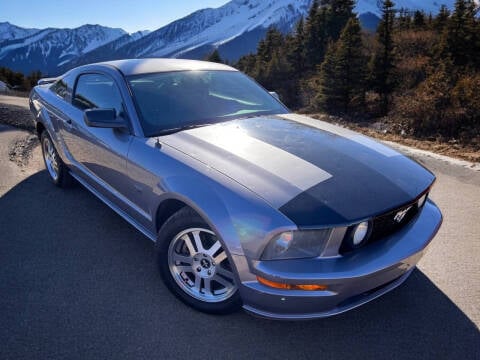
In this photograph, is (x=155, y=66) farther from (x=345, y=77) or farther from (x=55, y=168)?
(x=345, y=77)

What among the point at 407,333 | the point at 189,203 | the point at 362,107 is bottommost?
the point at 362,107

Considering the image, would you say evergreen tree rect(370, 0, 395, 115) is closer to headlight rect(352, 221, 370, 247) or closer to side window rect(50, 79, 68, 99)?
side window rect(50, 79, 68, 99)

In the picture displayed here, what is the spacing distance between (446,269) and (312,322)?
1.28 m

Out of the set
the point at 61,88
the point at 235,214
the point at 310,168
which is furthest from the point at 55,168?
the point at 310,168

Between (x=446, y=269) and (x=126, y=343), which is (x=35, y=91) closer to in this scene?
(x=126, y=343)

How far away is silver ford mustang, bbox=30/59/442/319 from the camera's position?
1.93 meters

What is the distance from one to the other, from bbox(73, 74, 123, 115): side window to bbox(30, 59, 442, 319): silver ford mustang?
0.07 ft

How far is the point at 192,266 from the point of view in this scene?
2430 mm

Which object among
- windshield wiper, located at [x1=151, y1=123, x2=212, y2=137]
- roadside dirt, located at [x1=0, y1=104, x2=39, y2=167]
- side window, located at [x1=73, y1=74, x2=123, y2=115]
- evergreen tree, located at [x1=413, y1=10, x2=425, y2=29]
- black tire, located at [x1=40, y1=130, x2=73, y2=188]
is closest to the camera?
windshield wiper, located at [x1=151, y1=123, x2=212, y2=137]

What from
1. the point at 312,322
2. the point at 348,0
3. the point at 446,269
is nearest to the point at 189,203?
the point at 312,322

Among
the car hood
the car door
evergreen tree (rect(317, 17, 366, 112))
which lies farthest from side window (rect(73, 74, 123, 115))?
evergreen tree (rect(317, 17, 366, 112))

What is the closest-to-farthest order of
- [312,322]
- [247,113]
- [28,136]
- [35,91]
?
[312,322], [247,113], [35,91], [28,136]

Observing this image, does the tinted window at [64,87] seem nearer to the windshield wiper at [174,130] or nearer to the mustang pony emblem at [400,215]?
the windshield wiper at [174,130]

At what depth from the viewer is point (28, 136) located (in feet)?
21.3
